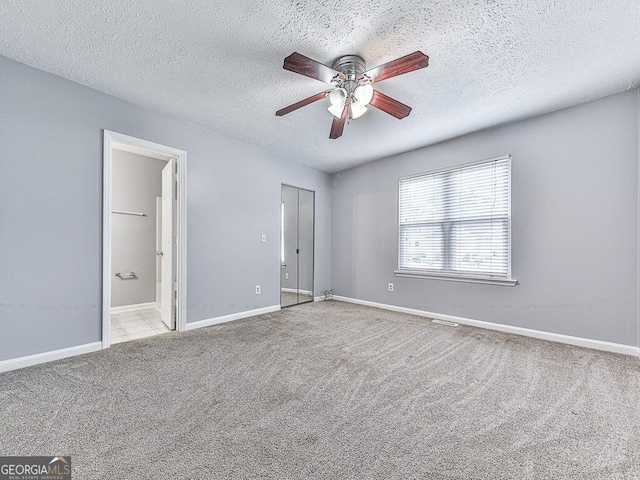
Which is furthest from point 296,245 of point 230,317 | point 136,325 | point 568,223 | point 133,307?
point 568,223

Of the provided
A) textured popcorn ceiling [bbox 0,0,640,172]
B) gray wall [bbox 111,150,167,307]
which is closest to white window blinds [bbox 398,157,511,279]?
textured popcorn ceiling [bbox 0,0,640,172]

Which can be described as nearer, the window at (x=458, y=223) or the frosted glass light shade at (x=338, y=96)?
the frosted glass light shade at (x=338, y=96)

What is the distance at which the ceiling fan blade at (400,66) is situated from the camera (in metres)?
1.77

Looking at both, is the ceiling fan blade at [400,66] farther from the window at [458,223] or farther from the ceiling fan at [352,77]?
the window at [458,223]

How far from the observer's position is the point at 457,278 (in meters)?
3.81

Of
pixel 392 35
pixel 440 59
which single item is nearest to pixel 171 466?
pixel 392 35

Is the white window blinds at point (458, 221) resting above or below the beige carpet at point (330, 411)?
above

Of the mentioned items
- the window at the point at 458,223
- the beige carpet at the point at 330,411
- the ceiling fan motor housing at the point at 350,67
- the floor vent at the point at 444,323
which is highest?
the ceiling fan motor housing at the point at 350,67

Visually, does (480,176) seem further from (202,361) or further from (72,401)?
(72,401)

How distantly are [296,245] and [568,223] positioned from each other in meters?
3.69

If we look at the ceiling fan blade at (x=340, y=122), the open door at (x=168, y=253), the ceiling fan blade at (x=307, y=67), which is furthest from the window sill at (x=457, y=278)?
the open door at (x=168, y=253)

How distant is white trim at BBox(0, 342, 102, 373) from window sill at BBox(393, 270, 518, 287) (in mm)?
3828

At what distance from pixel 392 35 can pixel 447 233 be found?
270 cm

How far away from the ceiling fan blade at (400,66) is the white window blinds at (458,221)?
2.23 meters
